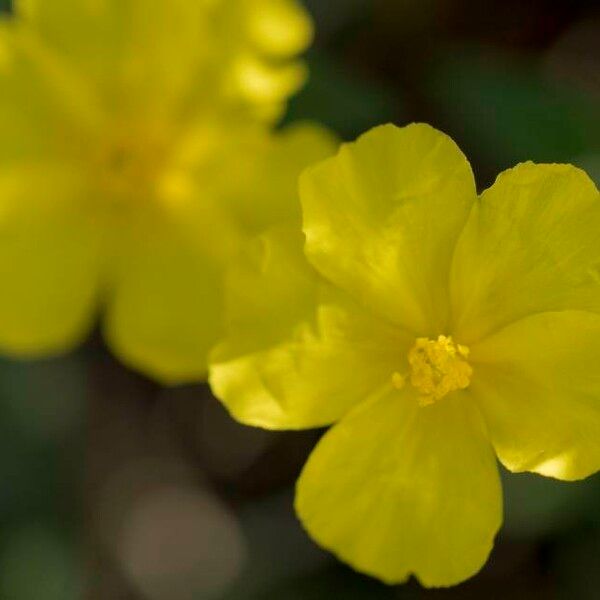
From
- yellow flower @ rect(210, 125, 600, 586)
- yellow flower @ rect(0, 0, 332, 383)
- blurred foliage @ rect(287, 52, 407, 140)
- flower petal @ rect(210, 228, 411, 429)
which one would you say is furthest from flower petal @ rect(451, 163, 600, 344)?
blurred foliage @ rect(287, 52, 407, 140)

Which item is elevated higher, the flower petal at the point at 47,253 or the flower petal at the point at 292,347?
the flower petal at the point at 292,347

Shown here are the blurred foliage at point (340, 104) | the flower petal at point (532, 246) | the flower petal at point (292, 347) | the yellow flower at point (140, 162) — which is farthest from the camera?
the blurred foliage at point (340, 104)

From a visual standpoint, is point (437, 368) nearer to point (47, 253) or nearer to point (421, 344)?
point (421, 344)

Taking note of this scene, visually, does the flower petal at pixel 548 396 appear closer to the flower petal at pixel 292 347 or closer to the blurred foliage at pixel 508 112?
the flower petal at pixel 292 347

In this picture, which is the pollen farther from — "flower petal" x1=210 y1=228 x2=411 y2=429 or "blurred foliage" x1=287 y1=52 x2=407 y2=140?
"blurred foliage" x1=287 y1=52 x2=407 y2=140

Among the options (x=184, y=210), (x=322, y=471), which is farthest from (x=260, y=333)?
(x=184, y=210)

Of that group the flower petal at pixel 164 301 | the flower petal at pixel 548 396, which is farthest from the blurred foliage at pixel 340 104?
the flower petal at pixel 548 396

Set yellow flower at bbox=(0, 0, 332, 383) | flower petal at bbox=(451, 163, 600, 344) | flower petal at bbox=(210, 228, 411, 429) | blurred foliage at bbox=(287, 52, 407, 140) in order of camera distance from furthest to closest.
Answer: blurred foliage at bbox=(287, 52, 407, 140), yellow flower at bbox=(0, 0, 332, 383), flower petal at bbox=(210, 228, 411, 429), flower petal at bbox=(451, 163, 600, 344)
